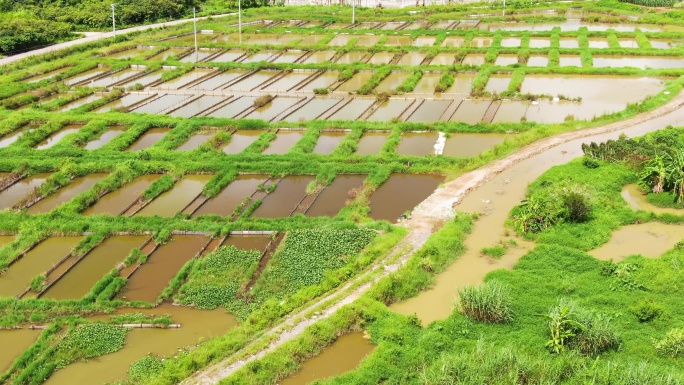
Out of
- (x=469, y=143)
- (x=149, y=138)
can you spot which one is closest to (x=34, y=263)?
(x=149, y=138)

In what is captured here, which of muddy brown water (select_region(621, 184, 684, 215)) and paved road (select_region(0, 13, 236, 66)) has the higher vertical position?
paved road (select_region(0, 13, 236, 66))

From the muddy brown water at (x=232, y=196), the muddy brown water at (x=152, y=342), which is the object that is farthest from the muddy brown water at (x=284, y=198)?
the muddy brown water at (x=152, y=342)

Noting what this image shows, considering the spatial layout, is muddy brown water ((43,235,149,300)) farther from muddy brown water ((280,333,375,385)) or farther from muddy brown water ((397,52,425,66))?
muddy brown water ((397,52,425,66))

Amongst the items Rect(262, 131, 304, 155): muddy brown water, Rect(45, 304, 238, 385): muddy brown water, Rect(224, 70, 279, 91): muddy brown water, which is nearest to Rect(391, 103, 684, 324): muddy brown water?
Rect(45, 304, 238, 385): muddy brown water

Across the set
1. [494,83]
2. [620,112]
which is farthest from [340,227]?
[494,83]

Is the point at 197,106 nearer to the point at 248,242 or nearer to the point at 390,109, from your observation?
the point at 390,109
